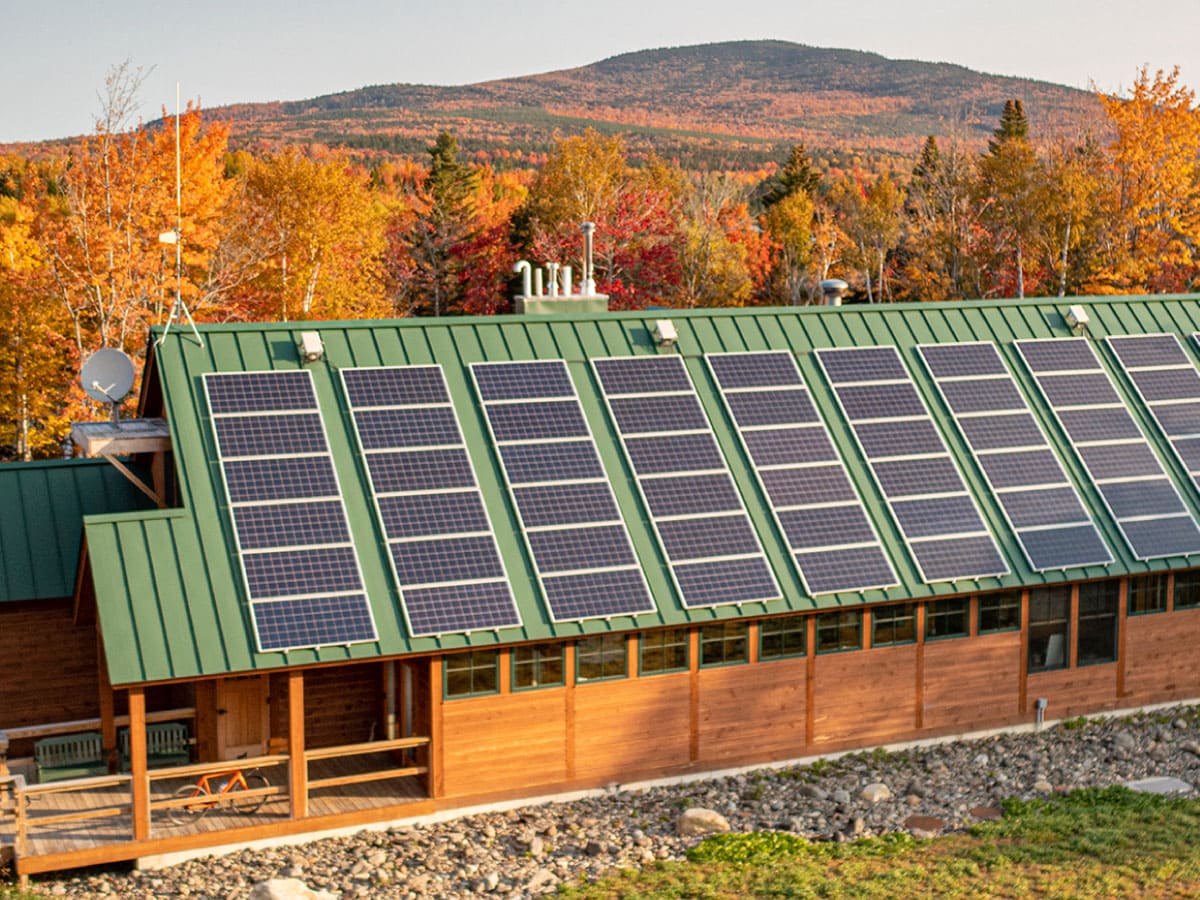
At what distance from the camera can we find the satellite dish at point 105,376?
58.9 feet

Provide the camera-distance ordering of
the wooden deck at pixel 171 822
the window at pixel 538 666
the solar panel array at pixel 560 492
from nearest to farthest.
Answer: the wooden deck at pixel 171 822 < the window at pixel 538 666 < the solar panel array at pixel 560 492

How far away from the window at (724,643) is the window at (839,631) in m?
1.14

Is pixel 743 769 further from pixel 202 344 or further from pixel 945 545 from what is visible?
pixel 202 344

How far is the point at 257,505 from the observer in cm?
1650

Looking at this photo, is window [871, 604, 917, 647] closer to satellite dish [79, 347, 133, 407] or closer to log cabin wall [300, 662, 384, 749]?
log cabin wall [300, 662, 384, 749]

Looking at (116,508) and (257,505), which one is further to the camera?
(116,508)

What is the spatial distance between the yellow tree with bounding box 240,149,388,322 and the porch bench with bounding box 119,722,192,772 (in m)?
26.7

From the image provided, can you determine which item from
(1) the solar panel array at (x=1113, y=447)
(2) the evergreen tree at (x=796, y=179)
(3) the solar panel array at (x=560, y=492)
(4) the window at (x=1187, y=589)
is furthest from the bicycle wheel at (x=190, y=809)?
(2) the evergreen tree at (x=796, y=179)

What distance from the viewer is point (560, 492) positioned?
1781 centimetres

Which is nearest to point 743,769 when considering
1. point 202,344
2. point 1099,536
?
point 1099,536

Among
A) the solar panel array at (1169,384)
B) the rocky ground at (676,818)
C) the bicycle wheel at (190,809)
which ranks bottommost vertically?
the rocky ground at (676,818)

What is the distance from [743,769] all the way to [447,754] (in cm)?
414

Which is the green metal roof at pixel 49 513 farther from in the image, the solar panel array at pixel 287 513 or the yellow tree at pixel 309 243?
the yellow tree at pixel 309 243

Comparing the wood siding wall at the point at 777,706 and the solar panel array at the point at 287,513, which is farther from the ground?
the solar panel array at the point at 287,513
